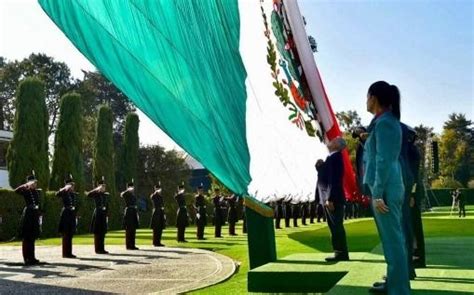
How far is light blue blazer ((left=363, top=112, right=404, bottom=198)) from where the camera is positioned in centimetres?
439

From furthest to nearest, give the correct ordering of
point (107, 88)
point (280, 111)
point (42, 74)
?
point (107, 88) < point (42, 74) < point (280, 111)

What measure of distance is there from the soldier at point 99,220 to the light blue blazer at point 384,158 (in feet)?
38.0

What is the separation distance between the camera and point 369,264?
6.85 metres

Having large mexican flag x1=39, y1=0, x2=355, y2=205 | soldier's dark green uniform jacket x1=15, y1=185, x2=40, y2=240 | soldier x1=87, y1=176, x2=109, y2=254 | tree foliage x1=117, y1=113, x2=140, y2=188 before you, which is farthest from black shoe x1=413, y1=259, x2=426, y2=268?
tree foliage x1=117, y1=113, x2=140, y2=188

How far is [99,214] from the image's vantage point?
15797 mm

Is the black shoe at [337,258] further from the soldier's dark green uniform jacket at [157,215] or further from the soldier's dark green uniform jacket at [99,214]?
the soldier's dark green uniform jacket at [157,215]

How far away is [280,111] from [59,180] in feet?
78.2

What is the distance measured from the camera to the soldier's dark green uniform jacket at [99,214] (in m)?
15.4

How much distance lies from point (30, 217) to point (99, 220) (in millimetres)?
2775

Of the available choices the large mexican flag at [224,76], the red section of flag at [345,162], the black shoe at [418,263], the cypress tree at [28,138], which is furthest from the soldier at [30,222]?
the cypress tree at [28,138]

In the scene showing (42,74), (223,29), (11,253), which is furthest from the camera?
(42,74)

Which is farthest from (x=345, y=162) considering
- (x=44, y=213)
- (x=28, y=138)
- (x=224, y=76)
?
(x=28, y=138)

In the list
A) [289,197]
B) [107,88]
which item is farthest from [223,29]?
[107,88]

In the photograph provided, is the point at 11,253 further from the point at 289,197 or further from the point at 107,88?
the point at 107,88
